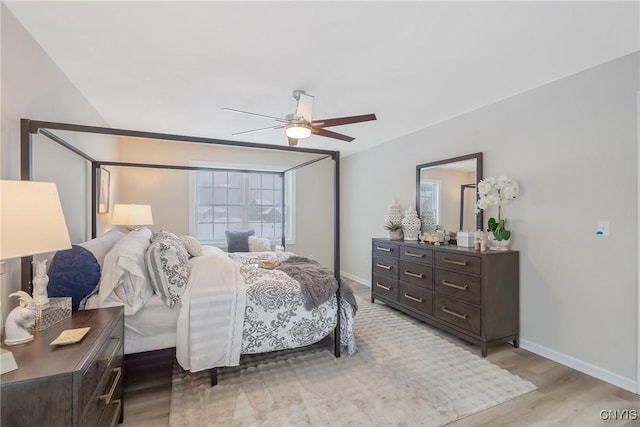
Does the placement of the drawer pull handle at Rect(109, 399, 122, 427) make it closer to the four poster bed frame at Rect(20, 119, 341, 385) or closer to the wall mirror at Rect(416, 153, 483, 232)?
the four poster bed frame at Rect(20, 119, 341, 385)

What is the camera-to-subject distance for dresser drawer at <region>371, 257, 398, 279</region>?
12.4 ft

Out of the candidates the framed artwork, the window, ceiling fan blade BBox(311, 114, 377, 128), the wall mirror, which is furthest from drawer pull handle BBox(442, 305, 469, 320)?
the framed artwork

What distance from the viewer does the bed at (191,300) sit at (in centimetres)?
191

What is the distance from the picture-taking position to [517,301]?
2875 millimetres

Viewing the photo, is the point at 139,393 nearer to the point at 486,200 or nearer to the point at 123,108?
the point at 123,108

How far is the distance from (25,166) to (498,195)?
3.71m

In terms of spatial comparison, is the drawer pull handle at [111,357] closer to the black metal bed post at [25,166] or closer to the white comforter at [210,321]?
the white comforter at [210,321]

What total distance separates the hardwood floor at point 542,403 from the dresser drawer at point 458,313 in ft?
1.31

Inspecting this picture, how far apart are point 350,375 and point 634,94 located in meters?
2.99

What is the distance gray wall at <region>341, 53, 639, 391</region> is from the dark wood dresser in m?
3.34

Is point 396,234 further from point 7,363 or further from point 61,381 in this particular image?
point 7,363

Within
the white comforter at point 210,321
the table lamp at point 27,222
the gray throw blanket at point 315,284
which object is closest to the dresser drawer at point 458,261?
the gray throw blanket at point 315,284

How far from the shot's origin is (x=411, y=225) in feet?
12.8

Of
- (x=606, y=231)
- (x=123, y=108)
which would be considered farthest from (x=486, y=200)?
(x=123, y=108)
